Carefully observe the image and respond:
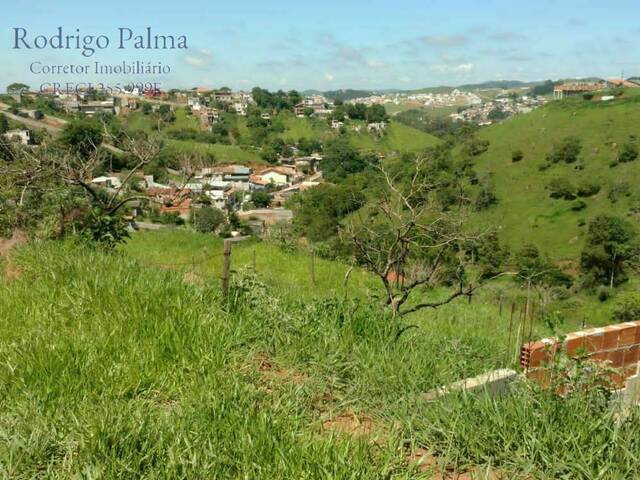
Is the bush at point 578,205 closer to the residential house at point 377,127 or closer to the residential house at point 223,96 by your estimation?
the residential house at point 377,127

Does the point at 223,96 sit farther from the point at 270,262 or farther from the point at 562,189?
the point at 270,262

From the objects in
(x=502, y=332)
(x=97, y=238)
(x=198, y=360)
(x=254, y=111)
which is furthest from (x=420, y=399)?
(x=254, y=111)

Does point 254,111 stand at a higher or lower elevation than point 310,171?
higher

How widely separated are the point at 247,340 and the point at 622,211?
Answer: 52.8 metres

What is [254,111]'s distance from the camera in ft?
383

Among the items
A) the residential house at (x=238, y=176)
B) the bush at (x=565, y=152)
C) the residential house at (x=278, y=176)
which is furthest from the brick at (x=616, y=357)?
the residential house at (x=278, y=176)

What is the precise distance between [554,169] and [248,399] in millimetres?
64977

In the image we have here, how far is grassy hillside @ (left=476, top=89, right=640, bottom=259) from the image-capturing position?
166ft

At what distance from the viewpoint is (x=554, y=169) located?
62.4 m

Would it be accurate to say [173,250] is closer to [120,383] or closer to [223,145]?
[120,383]

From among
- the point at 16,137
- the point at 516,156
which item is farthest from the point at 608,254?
the point at 16,137

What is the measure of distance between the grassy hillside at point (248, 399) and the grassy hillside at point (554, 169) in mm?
44073

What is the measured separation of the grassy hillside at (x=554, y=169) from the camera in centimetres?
5059

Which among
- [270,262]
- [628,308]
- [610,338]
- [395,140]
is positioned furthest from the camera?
[395,140]
